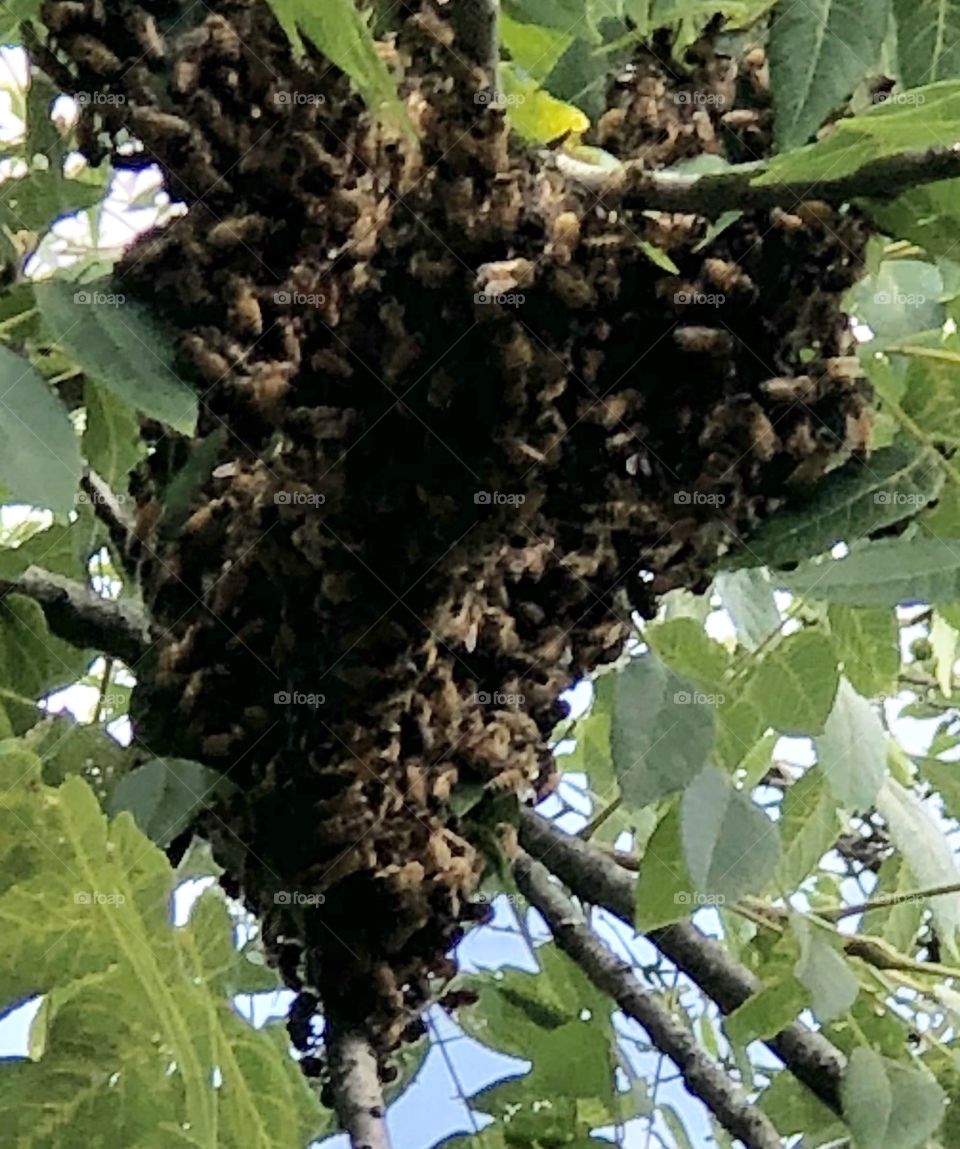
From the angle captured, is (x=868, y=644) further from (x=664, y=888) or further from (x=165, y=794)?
(x=165, y=794)

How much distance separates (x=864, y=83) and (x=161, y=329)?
26cm

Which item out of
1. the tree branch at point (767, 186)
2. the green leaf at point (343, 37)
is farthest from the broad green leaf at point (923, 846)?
the green leaf at point (343, 37)

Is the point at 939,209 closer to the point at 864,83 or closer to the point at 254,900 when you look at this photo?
the point at 864,83

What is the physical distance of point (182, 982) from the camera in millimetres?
430

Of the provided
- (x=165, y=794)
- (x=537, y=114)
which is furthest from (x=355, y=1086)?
(x=537, y=114)

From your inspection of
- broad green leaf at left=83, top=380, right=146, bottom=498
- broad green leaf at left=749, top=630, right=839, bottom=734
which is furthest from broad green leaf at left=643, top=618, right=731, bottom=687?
broad green leaf at left=83, top=380, right=146, bottom=498

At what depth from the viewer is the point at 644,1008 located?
0.69 m

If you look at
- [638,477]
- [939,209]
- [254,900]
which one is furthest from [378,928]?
[939,209]

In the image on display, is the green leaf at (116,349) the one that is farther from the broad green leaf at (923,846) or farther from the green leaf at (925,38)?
the broad green leaf at (923,846)

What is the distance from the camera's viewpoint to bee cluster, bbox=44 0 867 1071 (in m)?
0.49

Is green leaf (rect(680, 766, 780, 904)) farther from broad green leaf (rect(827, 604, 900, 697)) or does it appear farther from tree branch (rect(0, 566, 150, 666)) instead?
tree branch (rect(0, 566, 150, 666))

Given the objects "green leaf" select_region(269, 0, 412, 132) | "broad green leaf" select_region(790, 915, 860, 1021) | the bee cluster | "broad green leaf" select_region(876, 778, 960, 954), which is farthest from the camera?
"broad green leaf" select_region(876, 778, 960, 954)

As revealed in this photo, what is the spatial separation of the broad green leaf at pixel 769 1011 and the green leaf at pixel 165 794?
23 centimetres

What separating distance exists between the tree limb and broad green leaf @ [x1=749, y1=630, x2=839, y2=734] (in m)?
0.20
